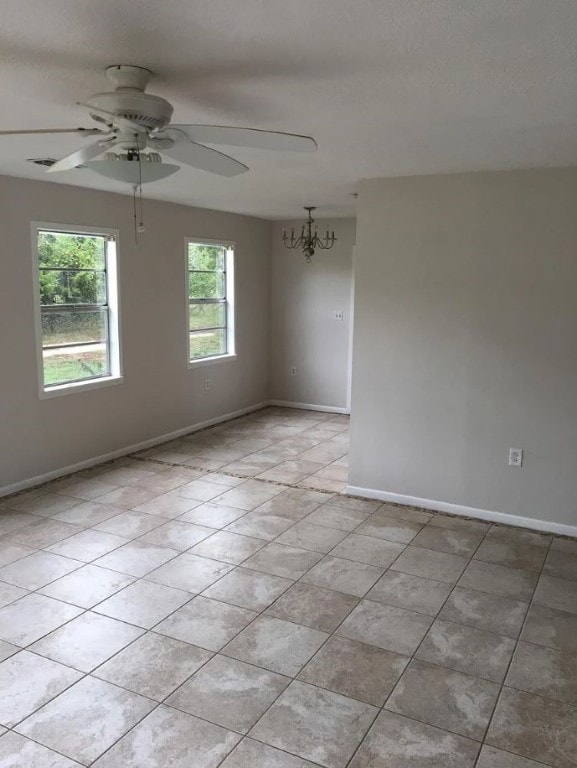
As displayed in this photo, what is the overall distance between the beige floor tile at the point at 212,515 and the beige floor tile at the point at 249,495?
75 mm

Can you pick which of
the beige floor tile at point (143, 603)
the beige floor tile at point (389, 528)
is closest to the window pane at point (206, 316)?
the beige floor tile at point (389, 528)

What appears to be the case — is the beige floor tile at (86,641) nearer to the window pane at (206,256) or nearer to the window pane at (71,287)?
the window pane at (71,287)

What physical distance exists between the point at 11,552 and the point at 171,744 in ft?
6.15

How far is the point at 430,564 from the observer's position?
347 centimetres

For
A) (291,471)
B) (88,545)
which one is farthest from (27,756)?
(291,471)

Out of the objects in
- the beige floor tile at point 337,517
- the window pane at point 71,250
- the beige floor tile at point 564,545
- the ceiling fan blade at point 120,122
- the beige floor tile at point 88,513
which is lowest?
the beige floor tile at point 564,545

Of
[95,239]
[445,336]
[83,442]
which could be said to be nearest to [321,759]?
[445,336]

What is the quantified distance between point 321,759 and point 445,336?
2771 millimetres

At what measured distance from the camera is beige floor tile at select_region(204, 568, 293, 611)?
3.04 meters

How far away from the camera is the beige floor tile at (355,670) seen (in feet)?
7.87

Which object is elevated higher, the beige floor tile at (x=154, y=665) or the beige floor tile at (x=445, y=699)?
the beige floor tile at (x=154, y=665)

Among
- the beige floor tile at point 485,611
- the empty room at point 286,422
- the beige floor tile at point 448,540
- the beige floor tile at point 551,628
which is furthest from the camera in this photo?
the beige floor tile at point 448,540

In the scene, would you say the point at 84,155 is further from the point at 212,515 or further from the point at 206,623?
the point at 212,515

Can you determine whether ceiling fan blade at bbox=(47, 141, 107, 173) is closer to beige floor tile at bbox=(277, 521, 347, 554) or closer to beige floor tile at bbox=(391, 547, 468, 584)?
beige floor tile at bbox=(277, 521, 347, 554)
